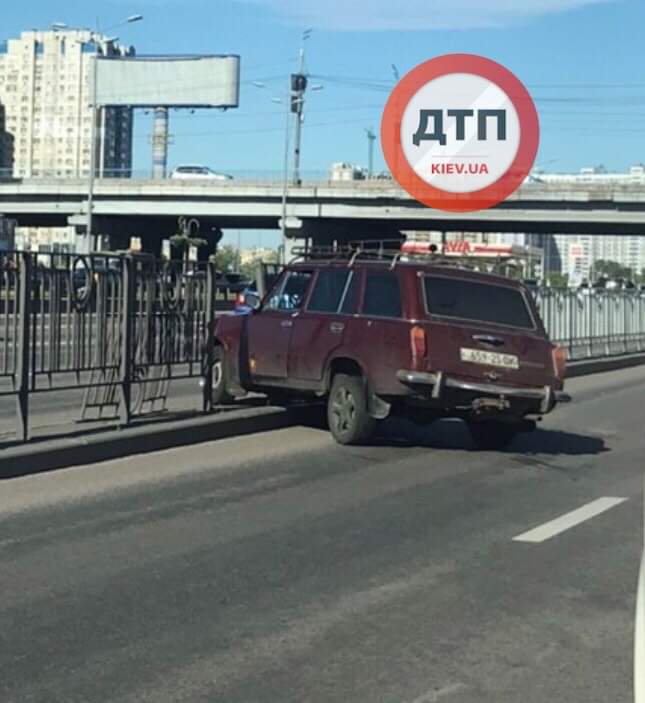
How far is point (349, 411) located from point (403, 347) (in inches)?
41.4

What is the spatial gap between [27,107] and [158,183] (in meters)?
66.8

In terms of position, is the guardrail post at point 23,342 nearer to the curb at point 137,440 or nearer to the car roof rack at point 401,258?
the curb at point 137,440

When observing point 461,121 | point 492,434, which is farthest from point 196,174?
point 492,434

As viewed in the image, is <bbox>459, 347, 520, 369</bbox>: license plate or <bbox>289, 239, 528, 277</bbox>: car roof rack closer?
<bbox>459, 347, 520, 369</bbox>: license plate

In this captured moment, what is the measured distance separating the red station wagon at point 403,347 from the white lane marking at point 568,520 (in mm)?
2220

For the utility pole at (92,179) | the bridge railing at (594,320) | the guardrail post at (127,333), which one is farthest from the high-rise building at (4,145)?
the guardrail post at (127,333)

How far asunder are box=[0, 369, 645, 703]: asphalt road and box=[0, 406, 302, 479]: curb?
0.52 ft

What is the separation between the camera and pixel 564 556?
25.2ft

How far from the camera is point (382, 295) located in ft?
40.6

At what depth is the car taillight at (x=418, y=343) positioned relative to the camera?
11672 mm

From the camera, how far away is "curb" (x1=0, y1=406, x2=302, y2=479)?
396 inches

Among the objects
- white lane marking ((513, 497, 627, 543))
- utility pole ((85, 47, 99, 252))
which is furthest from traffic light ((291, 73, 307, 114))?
white lane marking ((513, 497, 627, 543))

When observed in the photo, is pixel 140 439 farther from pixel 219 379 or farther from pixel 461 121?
pixel 461 121

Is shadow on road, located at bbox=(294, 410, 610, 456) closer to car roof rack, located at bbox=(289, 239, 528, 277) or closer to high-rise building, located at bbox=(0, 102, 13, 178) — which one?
car roof rack, located at bbox=(289, 239, 528, 277)
